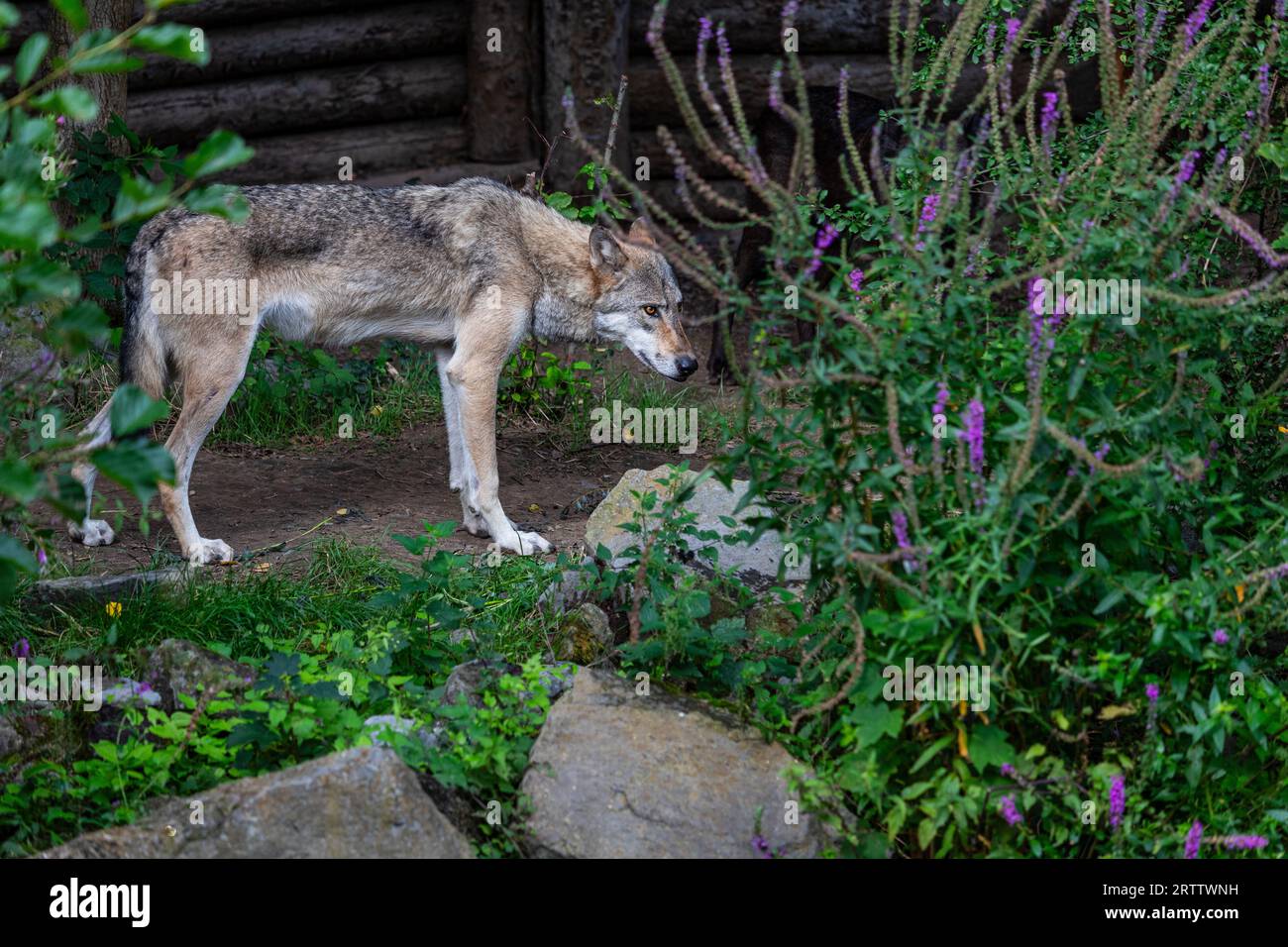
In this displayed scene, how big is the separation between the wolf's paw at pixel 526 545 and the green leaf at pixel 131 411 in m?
3.99

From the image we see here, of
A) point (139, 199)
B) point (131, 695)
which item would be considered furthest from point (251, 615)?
point (139, 199)

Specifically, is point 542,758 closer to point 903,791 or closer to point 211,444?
point 903,791

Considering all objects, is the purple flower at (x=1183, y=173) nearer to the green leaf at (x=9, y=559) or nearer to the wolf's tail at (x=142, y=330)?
the green leaf at (x=9, y=559)

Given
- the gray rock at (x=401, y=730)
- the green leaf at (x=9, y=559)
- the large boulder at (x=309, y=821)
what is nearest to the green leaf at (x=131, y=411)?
the green leaf at (x=9, y=559)

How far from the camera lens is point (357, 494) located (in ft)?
23.3

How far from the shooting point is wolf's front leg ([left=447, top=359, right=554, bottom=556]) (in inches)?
252

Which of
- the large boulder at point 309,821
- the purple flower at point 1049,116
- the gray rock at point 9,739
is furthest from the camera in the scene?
the gray rock at point 9,739

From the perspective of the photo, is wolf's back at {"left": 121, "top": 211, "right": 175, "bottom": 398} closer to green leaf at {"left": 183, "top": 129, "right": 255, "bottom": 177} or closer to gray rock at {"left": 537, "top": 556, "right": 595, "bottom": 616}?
gray rock at {"left": 537, "top": 556, "right": 595, "bottom": 616}

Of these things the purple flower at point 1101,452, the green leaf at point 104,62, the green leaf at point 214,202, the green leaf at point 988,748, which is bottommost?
the green leaf at point 988,748

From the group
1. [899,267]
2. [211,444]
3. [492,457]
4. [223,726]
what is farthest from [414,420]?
[899,267]

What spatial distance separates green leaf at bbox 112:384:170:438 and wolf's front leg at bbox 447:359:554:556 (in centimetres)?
398

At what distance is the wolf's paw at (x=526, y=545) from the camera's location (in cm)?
637

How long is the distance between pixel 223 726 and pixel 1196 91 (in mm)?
3838

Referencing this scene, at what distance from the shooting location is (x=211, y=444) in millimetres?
7727
